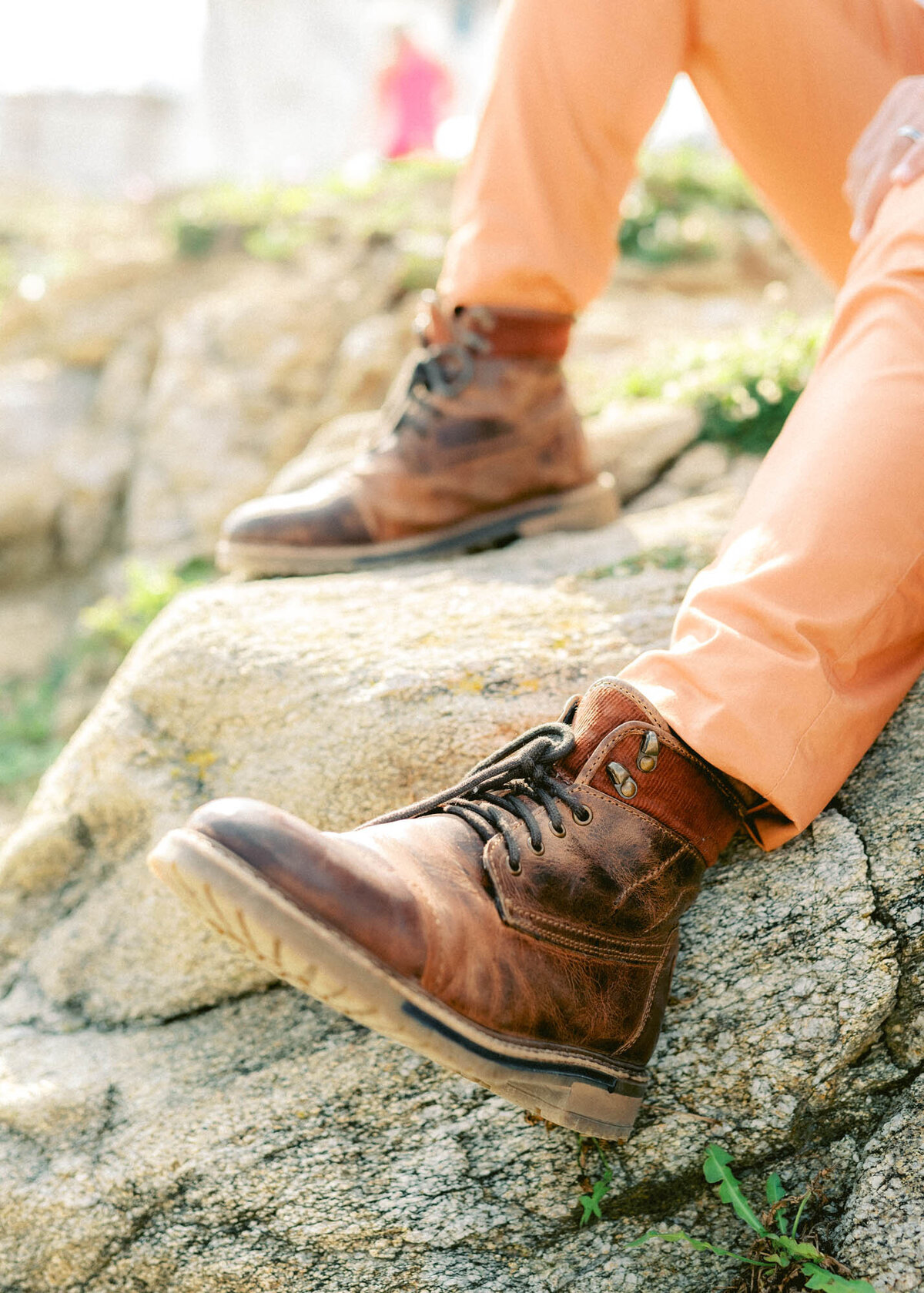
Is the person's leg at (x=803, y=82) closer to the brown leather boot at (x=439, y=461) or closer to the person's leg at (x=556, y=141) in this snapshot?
the person's leg at (x=556, y=141)

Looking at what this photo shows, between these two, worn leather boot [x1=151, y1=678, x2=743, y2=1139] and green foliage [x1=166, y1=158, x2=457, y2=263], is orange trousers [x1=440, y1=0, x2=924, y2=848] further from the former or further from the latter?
green foliage [x1=166, y1=158, x2=457, y2=263]

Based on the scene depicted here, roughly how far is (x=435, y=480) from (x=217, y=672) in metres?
0.67

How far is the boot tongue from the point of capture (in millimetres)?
1360

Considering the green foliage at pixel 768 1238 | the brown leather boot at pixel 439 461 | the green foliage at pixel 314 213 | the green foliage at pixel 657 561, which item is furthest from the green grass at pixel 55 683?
the green foliage at pixel 768 1238

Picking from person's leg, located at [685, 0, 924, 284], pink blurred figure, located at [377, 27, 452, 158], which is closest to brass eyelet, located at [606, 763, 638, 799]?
person's leg, located at [685, 0, 924, 284]

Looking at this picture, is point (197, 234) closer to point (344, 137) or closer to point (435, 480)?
point (435, 480)

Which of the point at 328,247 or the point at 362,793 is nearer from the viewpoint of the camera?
the point at 362,793

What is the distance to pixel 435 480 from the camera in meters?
2.31

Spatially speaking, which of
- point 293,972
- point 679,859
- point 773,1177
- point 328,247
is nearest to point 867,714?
point 679,859

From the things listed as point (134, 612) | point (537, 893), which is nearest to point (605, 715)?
point (537, 893)

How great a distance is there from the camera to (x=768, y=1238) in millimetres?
1359

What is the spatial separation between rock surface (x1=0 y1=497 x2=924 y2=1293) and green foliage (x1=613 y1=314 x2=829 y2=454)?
4.56ft

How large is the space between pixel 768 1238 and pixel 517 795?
69 cm

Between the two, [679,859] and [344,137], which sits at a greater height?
[344,137]
